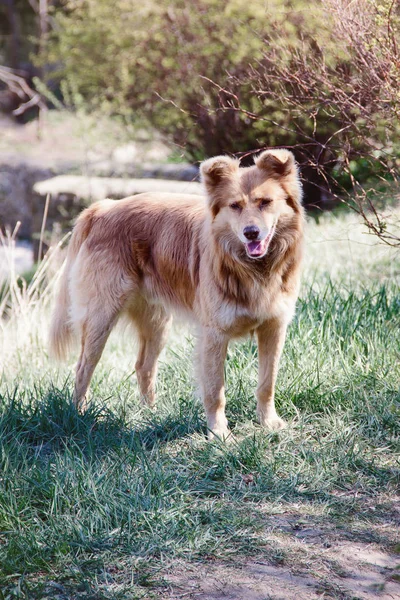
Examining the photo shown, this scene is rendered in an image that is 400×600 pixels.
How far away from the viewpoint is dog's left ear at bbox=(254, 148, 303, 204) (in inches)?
156

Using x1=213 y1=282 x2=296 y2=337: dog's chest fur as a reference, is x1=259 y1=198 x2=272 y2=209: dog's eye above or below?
above

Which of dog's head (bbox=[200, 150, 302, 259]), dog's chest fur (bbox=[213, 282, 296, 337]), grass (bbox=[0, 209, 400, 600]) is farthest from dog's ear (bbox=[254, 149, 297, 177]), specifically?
grass (bbox=[0, 209, 400, 600])

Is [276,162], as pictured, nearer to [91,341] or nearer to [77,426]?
[91,341]

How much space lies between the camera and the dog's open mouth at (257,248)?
3.86m

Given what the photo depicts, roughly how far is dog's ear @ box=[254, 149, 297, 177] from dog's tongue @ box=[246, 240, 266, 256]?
1.42 ft

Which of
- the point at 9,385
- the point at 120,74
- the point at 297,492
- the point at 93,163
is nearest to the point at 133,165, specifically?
the point at 93,163

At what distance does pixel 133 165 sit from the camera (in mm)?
12469

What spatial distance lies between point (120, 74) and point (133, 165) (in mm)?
1828

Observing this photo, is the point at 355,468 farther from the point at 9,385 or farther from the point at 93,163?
the point at 93,163

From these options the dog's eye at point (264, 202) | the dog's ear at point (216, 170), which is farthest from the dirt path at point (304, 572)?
the dog's ear at point (216, 170)

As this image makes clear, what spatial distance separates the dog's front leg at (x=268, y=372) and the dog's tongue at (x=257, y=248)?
56cm

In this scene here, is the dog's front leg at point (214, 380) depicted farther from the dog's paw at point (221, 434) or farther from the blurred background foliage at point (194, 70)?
the blurred background foliage at point (194, 70)

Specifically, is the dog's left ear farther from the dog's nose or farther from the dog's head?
the dog's nose

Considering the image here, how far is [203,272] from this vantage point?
430 cm
